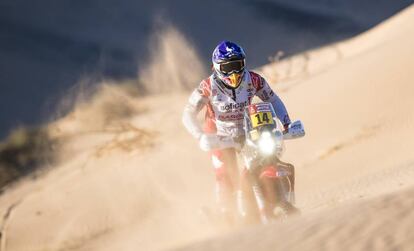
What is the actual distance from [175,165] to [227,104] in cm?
419

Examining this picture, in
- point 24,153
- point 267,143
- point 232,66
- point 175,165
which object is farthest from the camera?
point 24,153

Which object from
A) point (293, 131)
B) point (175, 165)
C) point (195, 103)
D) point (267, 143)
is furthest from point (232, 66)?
point (175, 165)

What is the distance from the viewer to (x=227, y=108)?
22.1 feet

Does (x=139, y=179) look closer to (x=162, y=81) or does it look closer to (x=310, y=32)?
(x=162, y=81)

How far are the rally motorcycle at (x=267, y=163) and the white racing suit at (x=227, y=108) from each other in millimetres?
525

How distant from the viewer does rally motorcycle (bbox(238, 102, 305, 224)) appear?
5.88 m

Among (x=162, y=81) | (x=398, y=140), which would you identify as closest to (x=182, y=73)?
(x=162, y=81)

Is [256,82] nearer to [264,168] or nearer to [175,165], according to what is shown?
[264,168]

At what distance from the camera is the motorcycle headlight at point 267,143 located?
5.84 m

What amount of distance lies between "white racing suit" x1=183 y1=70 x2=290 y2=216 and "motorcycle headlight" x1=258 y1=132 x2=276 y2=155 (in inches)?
29.5

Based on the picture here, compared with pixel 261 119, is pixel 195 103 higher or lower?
higher

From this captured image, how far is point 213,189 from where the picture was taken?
9984 mm

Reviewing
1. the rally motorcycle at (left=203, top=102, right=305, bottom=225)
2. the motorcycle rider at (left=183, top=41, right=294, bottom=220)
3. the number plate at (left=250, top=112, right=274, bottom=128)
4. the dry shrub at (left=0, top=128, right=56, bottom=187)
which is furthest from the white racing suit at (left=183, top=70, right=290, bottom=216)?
the dry shrub at (left=0, top=128, right=56, bottom=187)

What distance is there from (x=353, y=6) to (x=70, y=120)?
36.5 ft
